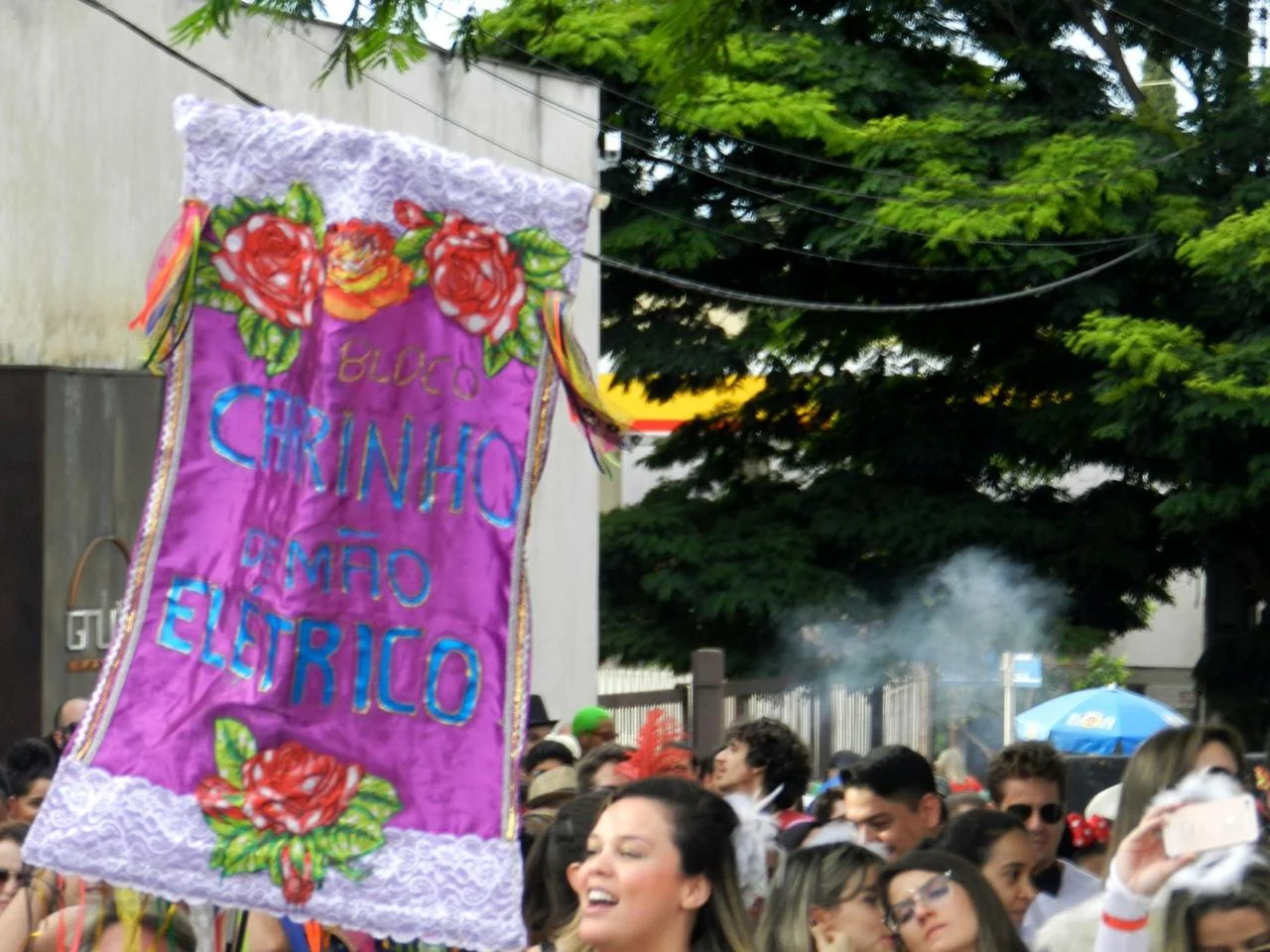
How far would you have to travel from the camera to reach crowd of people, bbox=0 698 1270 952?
4.18 meters

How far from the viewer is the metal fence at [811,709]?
689 inches

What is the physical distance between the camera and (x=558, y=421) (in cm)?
1798

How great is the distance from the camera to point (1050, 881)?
637 cm

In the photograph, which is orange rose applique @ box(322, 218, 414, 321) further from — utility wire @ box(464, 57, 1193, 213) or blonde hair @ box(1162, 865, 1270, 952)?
utility wire @ box(464, 57, 1193, 213)

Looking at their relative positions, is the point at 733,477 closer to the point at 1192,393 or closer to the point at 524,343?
the point at 1192,393

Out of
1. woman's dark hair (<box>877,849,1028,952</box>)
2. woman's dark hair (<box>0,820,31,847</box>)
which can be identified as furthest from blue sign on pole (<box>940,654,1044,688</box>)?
woman's dark hair (<box>877,849,1028,952</box>)

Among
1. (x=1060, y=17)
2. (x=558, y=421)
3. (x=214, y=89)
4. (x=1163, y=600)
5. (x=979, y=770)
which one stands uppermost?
(x=1060, y=17)

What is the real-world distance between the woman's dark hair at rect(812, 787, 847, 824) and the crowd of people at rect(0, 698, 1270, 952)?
0.05 ft

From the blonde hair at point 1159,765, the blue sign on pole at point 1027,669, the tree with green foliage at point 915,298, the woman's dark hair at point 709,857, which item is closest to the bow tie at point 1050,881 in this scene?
the blonde hair at point 1159,765

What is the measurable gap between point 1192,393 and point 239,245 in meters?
13.7

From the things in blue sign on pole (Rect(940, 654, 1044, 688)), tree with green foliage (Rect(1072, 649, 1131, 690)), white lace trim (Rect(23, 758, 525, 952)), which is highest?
white lace trim (Rect(23, 758, 525, 952))

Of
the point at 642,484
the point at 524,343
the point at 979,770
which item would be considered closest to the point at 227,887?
the point at 524,343

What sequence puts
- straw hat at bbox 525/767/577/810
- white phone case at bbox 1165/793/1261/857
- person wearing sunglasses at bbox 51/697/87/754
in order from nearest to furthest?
white phone case at bbox 1165/793/1261/857
straw hat at bbox 525/767/577/810
person wearing sunglasses at bbox 51/697/87/754

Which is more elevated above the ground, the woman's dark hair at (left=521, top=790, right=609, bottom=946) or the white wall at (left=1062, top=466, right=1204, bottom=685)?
the woman's dark hair at (left=521, top=790, right=609, bottom=946)
